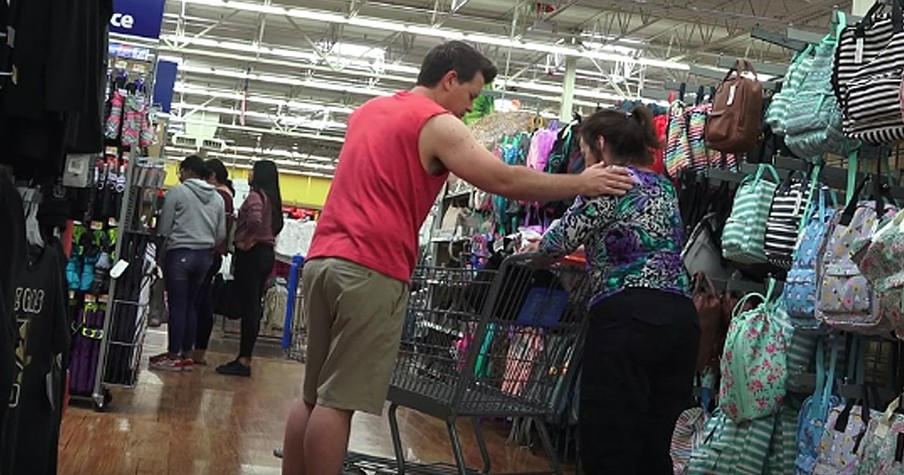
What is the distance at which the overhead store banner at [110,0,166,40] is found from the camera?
649cm

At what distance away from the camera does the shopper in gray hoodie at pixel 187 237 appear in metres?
7.81

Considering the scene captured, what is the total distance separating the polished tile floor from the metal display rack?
19cm

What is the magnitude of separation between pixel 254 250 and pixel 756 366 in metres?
4.95

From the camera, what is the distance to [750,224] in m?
4.70

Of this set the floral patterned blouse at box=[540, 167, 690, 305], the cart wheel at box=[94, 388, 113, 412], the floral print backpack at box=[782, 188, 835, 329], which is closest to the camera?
the floral patterned blouse at box=[540, 167, 690, 305]

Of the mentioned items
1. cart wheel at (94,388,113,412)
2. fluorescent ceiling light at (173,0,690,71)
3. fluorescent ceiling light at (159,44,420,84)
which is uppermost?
fluorescent ceiling light at (173,0,690,71)

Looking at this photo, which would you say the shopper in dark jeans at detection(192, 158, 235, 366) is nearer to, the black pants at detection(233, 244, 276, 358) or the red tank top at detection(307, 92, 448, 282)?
the black pants at detection(233, 244, 276, 358)

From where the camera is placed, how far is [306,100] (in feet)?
87.7

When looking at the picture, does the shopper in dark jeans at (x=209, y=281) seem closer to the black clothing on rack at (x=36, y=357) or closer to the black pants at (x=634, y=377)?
the black clothing on rack at (x=36, y=357)

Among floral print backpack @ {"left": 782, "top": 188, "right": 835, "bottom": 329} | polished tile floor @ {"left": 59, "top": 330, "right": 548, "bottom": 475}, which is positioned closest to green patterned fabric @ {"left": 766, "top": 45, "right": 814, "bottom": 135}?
floral print backpack @ {"left": 782, "top": 188, "right": 835, "bottom": 329}

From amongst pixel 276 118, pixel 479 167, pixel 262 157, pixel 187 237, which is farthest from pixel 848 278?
pixel 262 157

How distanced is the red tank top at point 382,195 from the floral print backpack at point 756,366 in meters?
1.89

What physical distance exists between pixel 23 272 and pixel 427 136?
1164 millimetres

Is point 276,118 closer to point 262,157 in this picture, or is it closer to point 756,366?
point 262,157
